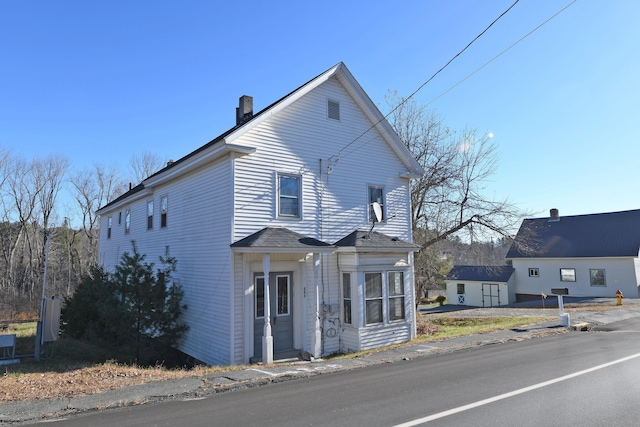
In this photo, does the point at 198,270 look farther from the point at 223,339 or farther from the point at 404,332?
the point at 404,332

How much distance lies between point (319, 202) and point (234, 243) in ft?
11.4

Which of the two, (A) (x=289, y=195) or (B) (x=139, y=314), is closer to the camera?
(B) (x=139, y=314)

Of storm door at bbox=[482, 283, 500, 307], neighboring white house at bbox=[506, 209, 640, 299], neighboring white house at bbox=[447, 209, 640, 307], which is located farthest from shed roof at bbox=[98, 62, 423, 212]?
storm door at bbox=[482, 283, 500, 307]

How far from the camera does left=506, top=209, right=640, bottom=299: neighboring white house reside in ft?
115

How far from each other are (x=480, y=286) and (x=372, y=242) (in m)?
35.9

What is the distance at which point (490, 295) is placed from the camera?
43.6 meters

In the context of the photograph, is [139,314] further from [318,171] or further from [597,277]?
[597,277]

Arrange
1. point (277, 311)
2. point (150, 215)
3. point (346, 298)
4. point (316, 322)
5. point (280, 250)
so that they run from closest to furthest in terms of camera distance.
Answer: point (280, 250) < point (316, 322) < point (277, 311) < point (346, 298) < point (150, 215)

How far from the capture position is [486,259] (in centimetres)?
2244

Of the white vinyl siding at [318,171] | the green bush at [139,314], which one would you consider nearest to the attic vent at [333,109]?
the white vinyl siding at [318,171]

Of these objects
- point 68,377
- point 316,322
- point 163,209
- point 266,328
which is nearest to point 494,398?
point 266,328

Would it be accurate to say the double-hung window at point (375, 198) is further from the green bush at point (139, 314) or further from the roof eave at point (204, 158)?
the green bush at point (139, 314)

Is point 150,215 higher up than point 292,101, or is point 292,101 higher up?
point 292,101

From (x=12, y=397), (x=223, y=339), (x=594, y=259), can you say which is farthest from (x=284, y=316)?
(x=594, y=259)
